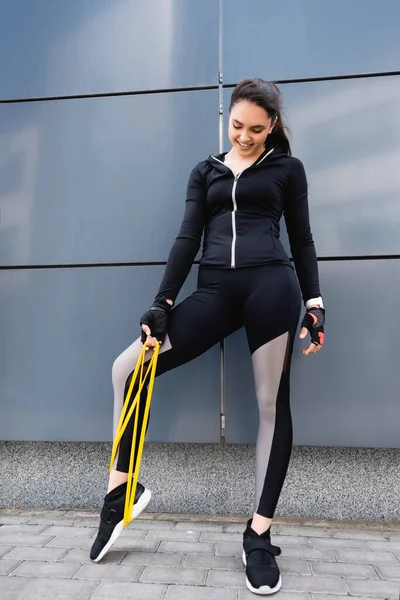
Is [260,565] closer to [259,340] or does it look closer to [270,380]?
[270,380]

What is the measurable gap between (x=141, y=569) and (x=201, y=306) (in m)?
1.15

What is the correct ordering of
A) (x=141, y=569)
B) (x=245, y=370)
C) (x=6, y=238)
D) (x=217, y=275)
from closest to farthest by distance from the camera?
(x=141, y=569) → (x=217, y=275) → (x=245, y=370) → (x=6, y=238)

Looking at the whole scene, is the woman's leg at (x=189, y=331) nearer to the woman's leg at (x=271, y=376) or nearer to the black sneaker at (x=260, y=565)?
the woman's leg at (x=271, y=376)

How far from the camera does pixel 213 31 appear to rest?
278cm

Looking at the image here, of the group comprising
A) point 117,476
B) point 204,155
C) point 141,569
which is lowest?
point 141,569

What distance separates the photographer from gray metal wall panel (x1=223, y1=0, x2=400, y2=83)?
8.85 feet

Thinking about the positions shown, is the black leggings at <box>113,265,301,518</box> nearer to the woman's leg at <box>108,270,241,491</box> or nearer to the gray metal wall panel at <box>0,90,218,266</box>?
the woman's leg at <box>108,270,241,491</box>

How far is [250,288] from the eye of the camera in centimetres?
200

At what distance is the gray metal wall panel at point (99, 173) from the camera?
275 cm

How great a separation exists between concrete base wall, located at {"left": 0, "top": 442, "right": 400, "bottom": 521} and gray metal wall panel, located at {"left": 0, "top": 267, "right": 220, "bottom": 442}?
0.18m

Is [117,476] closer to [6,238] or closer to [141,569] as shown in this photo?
[141,569]

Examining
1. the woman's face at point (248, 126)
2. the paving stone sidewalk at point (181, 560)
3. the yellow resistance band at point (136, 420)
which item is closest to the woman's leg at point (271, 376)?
the paving stone sidewalk at point (181, 560)

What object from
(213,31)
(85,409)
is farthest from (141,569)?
(213,31)

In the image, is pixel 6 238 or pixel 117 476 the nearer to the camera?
pixel 117 476
